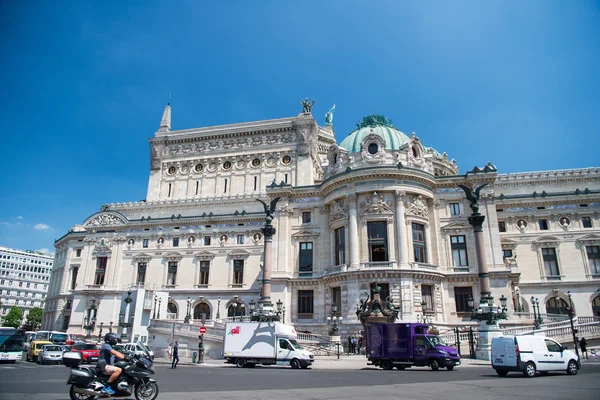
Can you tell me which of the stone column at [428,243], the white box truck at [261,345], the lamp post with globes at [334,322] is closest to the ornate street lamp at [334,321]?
the lamp post with globes at [334,322]

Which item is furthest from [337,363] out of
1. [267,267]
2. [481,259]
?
[481,259]

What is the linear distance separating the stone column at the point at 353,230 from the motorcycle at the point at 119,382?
3121 centimetres

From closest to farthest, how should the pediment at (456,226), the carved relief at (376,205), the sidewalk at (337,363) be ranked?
the sidewalk at (337,363) < the carved relief at (376,205) < the pediment at (456,226)

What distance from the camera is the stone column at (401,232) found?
40.5m

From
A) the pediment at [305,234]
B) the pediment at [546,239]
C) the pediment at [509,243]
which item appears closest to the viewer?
the pediment at [305,234]

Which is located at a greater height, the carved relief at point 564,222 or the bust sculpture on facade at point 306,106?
the bust sculpture on facade at point 306,106

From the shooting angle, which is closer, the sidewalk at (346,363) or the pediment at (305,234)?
the sidewalk at (346,363)

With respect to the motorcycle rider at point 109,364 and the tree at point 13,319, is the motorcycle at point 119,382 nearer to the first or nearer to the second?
the motorcycle rider at point 109,364

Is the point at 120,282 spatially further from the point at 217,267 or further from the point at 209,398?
the point at 209,398

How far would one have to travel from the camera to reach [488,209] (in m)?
43.8

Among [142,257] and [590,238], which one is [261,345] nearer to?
[142,257]

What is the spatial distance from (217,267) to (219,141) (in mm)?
24449

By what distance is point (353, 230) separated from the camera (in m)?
42.3

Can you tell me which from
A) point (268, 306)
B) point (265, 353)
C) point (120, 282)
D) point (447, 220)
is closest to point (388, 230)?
point (447, 220)
